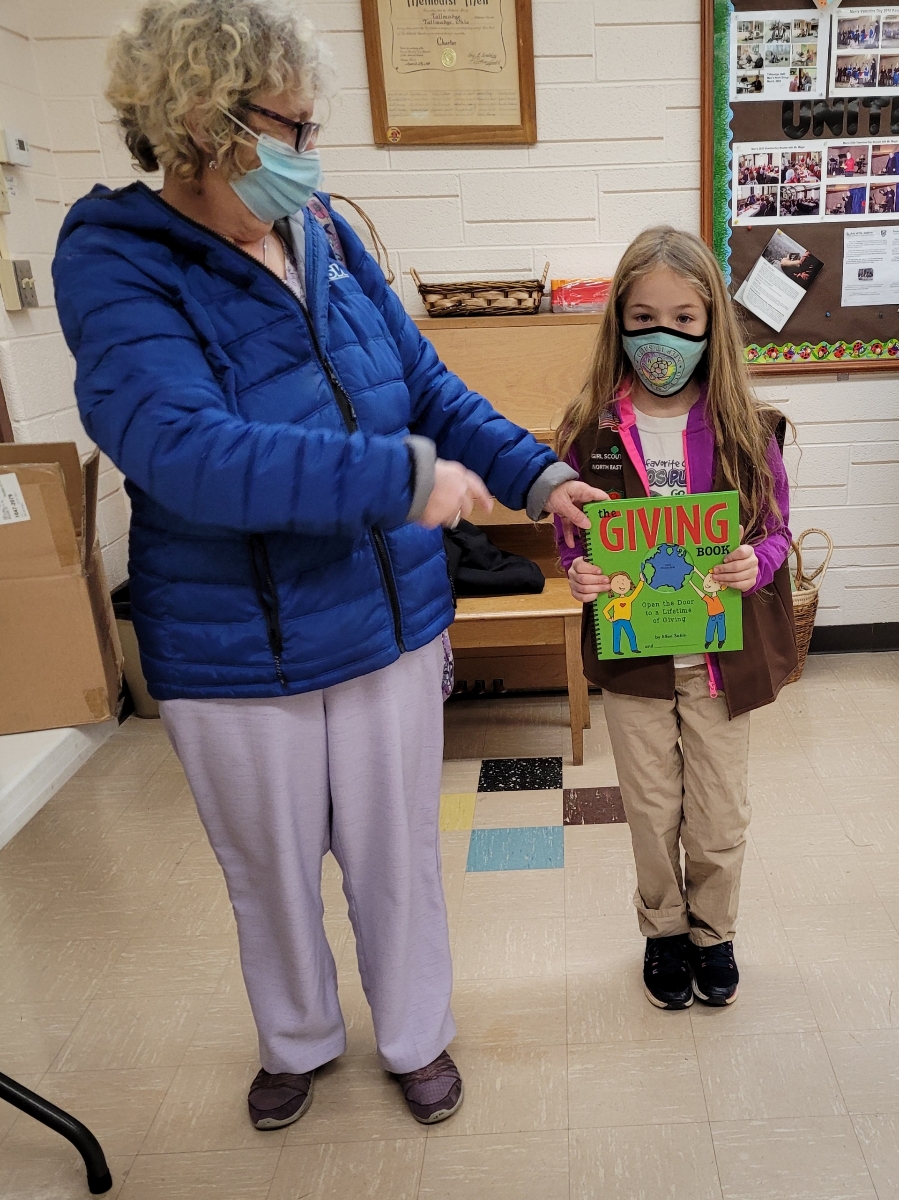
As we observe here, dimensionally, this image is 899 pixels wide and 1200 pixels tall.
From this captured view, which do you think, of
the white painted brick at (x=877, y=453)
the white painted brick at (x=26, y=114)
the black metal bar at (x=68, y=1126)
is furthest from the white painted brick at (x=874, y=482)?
the black metal bar at (x=68, y=1126)

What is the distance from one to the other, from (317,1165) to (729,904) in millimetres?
791

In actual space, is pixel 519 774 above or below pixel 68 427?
below

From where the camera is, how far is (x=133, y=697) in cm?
323

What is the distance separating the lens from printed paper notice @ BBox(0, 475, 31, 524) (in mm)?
1179

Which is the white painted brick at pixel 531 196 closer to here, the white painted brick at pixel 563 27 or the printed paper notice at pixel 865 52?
the white painted brick at pixel 563 27

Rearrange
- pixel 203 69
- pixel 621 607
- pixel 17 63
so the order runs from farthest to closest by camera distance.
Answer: pixel 17 63, pixel 621 607, pixel 203 69

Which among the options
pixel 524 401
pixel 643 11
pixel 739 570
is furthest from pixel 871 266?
pixel 739 570

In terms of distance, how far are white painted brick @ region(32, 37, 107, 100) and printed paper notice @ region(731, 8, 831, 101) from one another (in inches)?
74.7

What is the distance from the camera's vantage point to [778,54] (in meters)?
2.91

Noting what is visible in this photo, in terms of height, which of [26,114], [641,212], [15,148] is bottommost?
[641,212]

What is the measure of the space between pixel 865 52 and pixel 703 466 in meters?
2.12

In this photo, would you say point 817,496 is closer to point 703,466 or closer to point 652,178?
point 652,178

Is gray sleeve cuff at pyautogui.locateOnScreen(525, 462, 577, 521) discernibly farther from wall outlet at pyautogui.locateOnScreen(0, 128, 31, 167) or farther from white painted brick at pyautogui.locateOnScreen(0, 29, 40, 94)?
white painted brick at pyautogui.locateOnScreen(0, 29, 40, 94)

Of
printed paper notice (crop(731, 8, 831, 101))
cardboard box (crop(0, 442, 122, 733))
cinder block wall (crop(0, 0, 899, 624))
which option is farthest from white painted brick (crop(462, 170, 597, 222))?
cardboard box (crop(0, 442, 122, 733))
